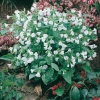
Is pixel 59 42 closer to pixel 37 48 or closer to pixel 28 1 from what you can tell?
pixel 37 48

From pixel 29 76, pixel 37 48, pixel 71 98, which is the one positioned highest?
pixel 37 48

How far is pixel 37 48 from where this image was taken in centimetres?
366

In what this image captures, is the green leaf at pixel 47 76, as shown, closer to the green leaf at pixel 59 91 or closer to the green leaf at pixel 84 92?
the green leaf at pixel 59 91

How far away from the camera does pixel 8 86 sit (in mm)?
3387

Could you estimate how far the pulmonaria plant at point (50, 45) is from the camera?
3541mm

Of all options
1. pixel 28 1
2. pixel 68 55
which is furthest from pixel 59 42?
pixel 28 1

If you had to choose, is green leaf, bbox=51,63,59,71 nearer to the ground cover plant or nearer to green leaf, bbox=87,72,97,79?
the ground cover plant

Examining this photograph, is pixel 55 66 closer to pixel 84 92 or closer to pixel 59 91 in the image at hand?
pixel 59 91

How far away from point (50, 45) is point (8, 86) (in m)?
0.70

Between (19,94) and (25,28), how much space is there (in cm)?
83

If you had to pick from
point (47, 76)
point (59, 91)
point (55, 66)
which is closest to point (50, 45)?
point (55, 66)

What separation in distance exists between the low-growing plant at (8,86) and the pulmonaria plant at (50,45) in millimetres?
274

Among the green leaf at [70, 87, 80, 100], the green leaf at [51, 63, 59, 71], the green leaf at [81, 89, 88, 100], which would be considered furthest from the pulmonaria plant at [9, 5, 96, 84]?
the green leaf at [81, 89, 88, 100]

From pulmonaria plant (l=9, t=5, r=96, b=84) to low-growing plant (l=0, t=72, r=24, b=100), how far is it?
0.90 feet
